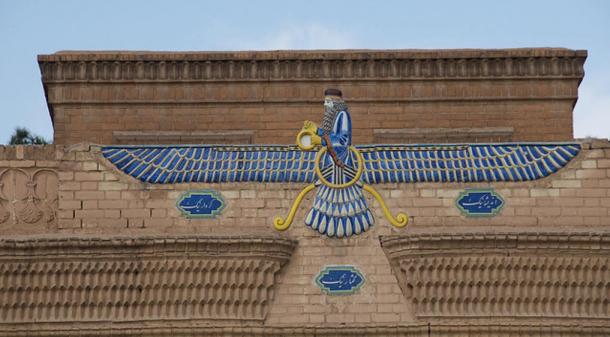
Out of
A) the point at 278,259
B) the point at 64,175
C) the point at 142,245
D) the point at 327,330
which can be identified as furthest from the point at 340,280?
the point at 64,175

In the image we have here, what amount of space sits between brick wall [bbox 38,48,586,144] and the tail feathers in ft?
15.5

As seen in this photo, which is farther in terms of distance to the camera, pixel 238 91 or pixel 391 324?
pixel 238 91

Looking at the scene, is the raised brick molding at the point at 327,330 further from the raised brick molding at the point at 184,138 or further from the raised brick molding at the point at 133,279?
the raised brick molding at the point at 184,138

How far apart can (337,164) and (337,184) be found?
0.25m

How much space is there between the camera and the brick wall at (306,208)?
83.6ft

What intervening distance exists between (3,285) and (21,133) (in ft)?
51.2

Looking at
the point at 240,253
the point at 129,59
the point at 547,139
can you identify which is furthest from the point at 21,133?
the point at 240,253

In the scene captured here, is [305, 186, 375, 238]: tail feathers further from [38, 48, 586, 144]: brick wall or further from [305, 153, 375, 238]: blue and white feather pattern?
[38, 48, 586, 144]: brick wall

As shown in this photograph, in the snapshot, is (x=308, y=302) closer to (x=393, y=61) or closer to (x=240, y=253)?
(x=240, y=253)

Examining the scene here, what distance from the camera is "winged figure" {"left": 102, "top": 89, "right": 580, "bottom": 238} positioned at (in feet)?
84.3

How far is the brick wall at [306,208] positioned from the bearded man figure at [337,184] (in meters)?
0.12

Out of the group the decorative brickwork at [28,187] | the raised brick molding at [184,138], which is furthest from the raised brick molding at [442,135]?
the decorative brickwork at [28,187]

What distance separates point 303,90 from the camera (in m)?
30.5

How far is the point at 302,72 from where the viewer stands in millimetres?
30484
